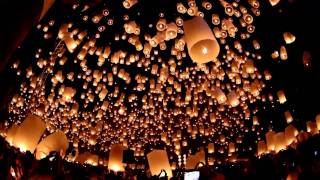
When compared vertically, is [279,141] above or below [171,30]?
below

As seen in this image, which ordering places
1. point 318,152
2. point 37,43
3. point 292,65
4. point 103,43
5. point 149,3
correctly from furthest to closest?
point 292,65
point 103,43
point 37,43
point 149,3
point 318,152

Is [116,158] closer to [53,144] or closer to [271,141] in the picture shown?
[53,144]

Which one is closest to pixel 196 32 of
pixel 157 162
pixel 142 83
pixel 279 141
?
pixel 157 162

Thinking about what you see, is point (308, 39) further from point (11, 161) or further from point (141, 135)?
point (141, 135)

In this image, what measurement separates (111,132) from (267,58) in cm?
964

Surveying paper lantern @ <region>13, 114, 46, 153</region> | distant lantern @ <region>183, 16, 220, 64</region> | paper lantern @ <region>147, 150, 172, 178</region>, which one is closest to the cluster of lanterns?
distant lantern @ <region>183, 16, 220, 64</region>

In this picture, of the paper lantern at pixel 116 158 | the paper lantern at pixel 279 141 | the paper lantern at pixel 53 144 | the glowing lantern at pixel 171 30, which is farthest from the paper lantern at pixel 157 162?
the paper lantern at pixel 279 141

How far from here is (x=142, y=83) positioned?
369 inches

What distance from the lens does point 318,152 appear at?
4777mm

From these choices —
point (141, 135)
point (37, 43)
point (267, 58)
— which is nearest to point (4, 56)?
point (37, 43)

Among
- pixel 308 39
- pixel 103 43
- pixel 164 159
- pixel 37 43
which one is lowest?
pixel 164 159

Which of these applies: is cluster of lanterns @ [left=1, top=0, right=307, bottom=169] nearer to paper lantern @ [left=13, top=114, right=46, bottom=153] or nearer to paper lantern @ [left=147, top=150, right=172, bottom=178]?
→ paper lantern @ [left=13, top=114, right=46, bottom=153]

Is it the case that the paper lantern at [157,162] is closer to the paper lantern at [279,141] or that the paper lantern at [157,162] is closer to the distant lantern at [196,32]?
the distant lantern at [196,32]

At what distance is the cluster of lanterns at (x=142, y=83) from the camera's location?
25.1 feet
